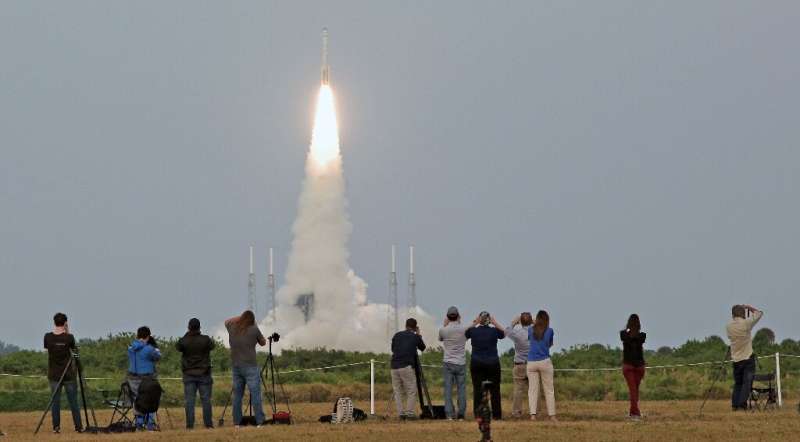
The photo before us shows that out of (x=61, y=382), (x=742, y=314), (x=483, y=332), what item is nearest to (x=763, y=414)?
(x=742, y=314)

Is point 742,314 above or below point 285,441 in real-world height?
above

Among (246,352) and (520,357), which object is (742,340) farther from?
(246,352)

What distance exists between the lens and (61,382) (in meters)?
29.0

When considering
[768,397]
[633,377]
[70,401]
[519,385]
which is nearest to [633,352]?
[633,377]

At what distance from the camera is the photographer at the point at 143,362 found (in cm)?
2942

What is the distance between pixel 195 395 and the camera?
29609 mm

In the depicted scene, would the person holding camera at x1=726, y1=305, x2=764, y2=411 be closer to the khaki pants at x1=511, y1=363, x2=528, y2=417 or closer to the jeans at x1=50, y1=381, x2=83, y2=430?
the khaki pants at x1=511, y1=363, x2=528, y2=417

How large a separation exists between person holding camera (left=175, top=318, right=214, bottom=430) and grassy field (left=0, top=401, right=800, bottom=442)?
529 millimetres

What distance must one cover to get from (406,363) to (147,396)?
4.80m

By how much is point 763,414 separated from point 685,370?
20100 mm

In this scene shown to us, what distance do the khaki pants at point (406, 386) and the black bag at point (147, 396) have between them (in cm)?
446

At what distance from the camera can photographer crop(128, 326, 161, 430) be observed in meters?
29.4

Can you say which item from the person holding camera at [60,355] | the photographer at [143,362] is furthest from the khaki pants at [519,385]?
the person holding camera at [60,355]

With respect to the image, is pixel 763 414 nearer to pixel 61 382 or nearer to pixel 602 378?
pixel 61 382
